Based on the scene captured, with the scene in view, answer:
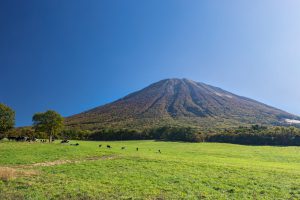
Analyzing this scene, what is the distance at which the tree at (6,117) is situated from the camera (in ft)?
216

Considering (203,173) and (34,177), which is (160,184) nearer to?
(203,173)

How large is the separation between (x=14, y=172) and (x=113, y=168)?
8.31 m

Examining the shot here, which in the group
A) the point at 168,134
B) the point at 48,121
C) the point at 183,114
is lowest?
the point at 168,134

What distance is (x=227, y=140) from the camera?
247ft

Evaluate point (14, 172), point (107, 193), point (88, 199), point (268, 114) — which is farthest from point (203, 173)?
point (268, 114)

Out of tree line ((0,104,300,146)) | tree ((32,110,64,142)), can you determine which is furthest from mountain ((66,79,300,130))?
tree ((32,110,64,142))

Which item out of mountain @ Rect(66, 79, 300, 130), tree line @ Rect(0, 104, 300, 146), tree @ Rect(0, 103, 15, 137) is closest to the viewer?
tree @ Rect(0, 103, 15, 137)

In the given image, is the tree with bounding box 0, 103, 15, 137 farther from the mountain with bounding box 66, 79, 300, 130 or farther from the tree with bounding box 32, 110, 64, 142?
the mountain with bounding box 66, 79, 300, 130

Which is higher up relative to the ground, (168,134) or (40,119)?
(40,119)

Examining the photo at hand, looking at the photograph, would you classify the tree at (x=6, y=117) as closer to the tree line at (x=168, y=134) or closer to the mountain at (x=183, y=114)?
the tree line at (x=168, y=134)

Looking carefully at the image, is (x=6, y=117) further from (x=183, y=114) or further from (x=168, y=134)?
(x=183, y=114)

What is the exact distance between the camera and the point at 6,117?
6644 cm

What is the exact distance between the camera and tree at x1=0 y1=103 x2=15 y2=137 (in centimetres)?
6569

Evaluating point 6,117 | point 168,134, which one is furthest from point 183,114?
point 6,117
